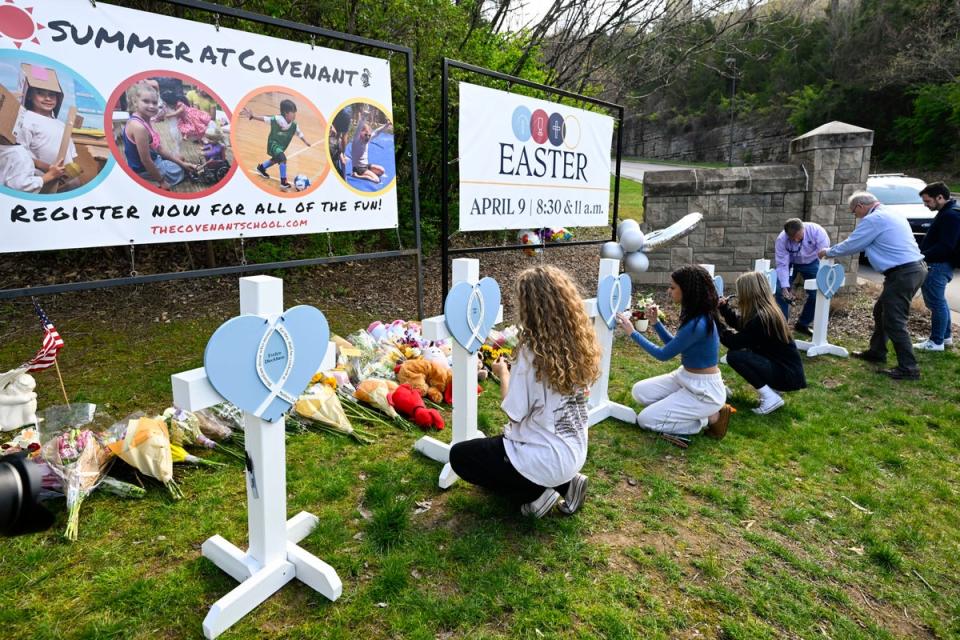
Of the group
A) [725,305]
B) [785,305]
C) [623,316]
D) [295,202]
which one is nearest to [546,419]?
[623,316]

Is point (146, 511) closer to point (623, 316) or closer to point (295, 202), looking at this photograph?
point (295, 202)

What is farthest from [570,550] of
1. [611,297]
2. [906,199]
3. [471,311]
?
[906,199]

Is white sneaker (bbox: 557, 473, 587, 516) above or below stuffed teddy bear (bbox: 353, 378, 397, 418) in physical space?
below

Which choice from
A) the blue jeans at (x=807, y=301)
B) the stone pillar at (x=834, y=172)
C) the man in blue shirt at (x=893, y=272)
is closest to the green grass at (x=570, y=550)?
the man in blue shirt at (x=893, y=272)

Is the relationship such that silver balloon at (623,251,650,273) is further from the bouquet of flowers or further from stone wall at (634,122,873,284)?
the bouquet of flowers

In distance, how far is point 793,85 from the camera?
37562 mm

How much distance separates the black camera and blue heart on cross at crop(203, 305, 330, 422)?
90 cm

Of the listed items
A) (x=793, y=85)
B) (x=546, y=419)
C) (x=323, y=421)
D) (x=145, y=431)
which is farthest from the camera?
(x=793, y=85)

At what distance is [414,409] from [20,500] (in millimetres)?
3011

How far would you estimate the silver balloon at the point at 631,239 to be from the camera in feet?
24.8

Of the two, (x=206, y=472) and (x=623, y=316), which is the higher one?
(x=623, y=316)

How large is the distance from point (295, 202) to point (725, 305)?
3.66 m

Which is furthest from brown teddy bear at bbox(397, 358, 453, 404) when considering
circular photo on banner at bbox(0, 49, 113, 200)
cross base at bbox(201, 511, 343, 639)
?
circular photo on banner at bbox(0, 49, 113, 200)

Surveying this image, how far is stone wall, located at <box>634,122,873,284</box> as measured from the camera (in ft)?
26.4
